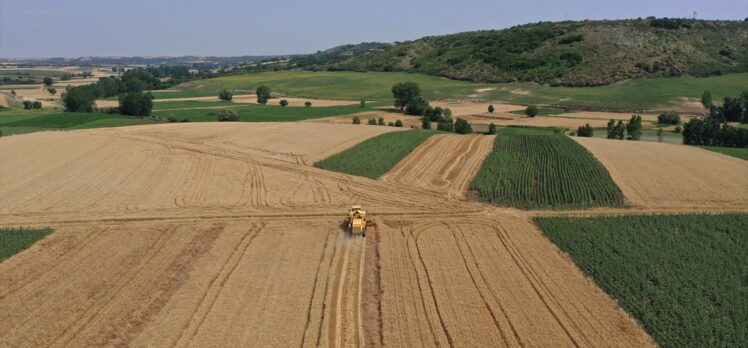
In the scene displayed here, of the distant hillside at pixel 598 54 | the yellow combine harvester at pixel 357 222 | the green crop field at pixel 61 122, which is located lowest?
the yellow combine harvester at pixel 357 222

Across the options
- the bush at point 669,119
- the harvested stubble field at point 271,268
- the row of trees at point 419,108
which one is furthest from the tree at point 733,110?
the harvested stubble field at point 271,268

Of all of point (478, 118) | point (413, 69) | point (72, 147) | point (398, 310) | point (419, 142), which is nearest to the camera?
point (398, 310)

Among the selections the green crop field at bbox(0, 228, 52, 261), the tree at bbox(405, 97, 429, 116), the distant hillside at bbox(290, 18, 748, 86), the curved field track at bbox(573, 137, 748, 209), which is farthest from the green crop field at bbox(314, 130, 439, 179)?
the distant hillside at bbox(290, 18, 748, 86)

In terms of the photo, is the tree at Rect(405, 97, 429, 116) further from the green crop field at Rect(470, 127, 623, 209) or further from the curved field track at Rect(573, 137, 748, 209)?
the curved field track at Rect(573, 137, 748, 209)

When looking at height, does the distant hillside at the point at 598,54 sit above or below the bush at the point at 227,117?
above

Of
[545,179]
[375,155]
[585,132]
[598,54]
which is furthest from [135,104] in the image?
[598,54]

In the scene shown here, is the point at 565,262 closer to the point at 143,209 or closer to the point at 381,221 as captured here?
the point at 381,221

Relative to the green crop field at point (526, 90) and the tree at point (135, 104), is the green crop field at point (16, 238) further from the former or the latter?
the green crop field at point (526, 90)

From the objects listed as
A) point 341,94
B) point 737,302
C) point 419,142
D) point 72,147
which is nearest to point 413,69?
point 341,94
